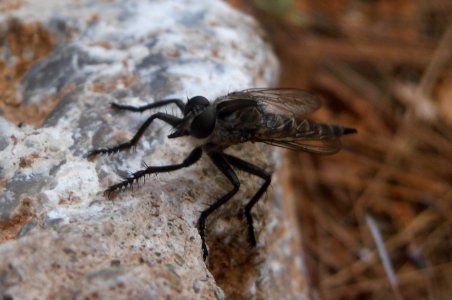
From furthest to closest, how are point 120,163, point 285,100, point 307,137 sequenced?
point 285,100, point 307,137, point 120,163

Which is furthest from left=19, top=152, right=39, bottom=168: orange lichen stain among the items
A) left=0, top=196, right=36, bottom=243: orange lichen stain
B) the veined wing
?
the veined wing

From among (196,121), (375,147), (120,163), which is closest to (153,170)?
(120,163)

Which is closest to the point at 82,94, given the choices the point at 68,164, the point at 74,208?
the point at 68,164

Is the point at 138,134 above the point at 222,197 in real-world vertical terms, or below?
above

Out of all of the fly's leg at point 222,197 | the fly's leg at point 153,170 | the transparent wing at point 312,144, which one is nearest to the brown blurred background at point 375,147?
the transparent wing at point 312,144

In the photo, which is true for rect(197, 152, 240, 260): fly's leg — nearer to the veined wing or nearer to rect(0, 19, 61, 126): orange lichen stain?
the veined wing

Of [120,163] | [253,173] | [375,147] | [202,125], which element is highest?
[202,125]

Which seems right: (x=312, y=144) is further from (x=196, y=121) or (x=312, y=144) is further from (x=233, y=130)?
(x=196, y=121)

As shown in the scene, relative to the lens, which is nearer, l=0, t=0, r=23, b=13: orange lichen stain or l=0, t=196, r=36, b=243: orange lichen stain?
l=0, t=196, r=36, b=243: orange lichen stain
